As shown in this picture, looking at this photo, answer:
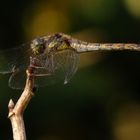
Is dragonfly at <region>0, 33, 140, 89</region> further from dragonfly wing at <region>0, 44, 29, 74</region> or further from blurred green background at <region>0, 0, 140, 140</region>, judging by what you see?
blurred green background at <region>0, 0, 140, 140</region>

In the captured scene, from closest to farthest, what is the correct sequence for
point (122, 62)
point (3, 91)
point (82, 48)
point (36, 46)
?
point (36, 46) → point (82, 48) → point (3, 91) → point (122, 62)

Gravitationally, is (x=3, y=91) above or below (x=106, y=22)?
below

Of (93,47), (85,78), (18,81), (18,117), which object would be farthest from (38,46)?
(85,78)

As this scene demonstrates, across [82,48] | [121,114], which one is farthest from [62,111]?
[82,48]

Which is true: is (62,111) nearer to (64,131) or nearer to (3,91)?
(64,131)

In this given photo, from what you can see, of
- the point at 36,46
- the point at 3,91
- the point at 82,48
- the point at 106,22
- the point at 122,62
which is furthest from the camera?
the point at 122,62
